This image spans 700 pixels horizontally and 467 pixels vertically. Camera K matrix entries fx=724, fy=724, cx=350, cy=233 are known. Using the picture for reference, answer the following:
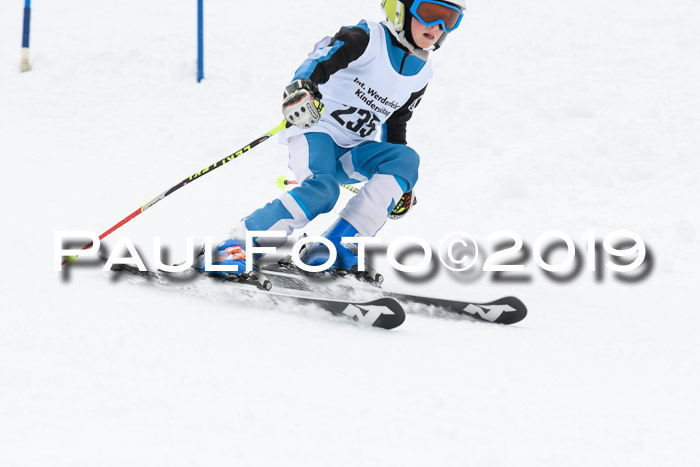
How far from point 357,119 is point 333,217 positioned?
235 cm

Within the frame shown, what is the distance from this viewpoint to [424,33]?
3506mm

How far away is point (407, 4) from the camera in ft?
11.4

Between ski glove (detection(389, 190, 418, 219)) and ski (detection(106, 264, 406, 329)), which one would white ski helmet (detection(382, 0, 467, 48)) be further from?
ski (detection(106, 264, 406, 329))

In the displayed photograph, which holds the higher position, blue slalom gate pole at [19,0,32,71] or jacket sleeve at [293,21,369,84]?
blue slalom gate pole at [19,0,32,71]

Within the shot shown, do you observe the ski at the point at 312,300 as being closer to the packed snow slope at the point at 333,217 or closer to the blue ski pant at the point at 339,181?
the packed snow slope at the point at 333,217

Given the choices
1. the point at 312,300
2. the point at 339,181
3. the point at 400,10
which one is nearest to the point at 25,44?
the point at 339,181

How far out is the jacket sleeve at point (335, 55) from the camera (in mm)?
3377

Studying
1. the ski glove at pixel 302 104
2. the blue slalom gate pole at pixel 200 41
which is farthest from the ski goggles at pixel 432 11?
the blue slalom gate pole at pixel 200 41

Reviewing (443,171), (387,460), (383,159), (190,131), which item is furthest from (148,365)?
(190,131)

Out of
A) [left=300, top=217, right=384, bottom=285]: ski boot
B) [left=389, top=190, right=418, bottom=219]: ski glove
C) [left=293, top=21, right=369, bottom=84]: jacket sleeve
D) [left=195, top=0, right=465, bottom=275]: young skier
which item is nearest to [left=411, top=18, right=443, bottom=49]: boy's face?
[left=195, top=0, right=465, bottom=275]: young skier

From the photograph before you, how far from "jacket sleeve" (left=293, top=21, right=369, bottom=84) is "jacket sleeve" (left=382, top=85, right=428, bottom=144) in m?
0.50

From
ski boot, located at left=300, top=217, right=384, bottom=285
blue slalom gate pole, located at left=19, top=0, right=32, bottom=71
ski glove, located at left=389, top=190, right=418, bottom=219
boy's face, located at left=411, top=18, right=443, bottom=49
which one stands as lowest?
ski boot, located at left=300, top=217, right=384, bottom=285

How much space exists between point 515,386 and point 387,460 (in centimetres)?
77

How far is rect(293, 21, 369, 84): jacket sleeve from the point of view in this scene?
3377mm
